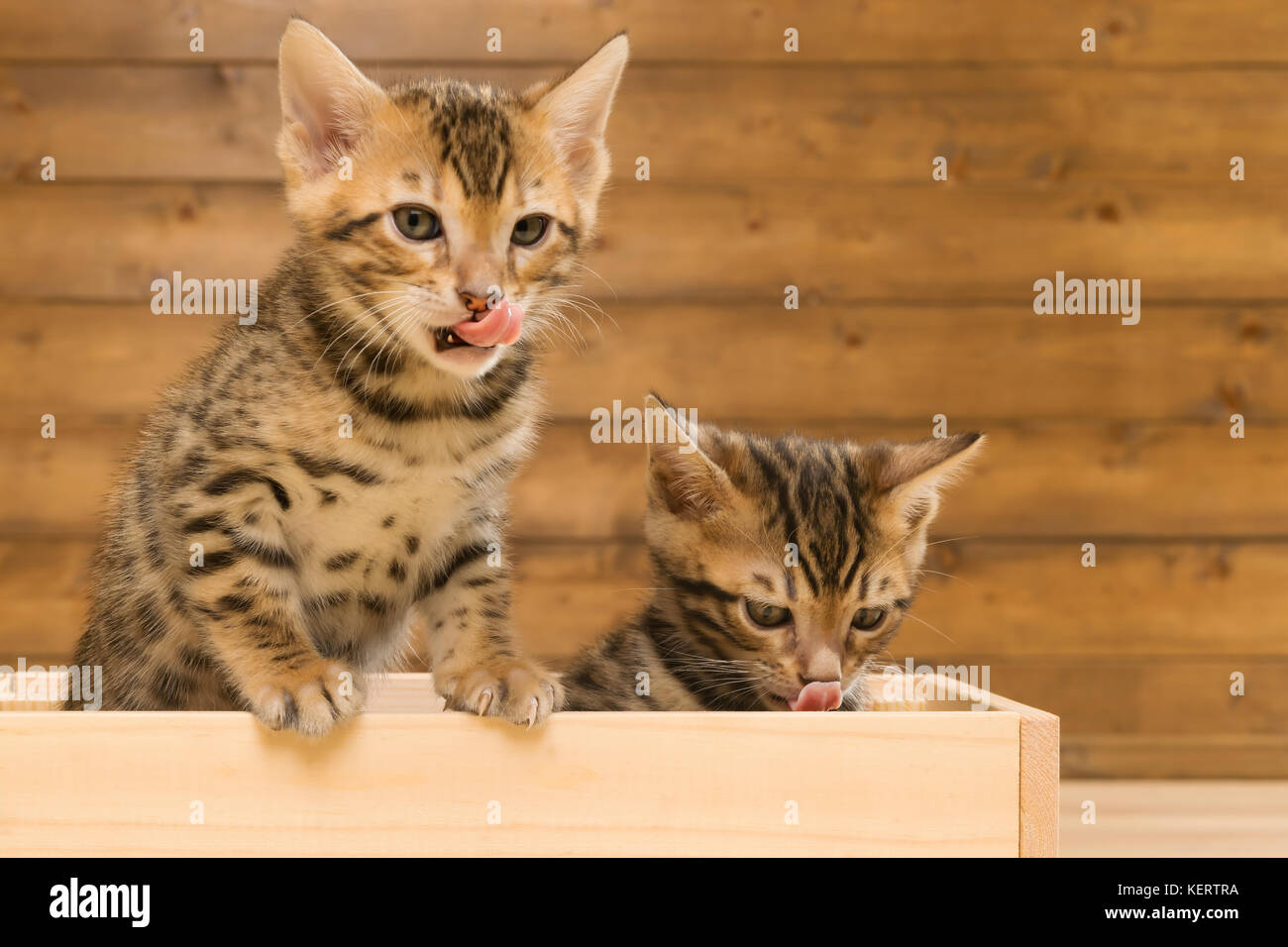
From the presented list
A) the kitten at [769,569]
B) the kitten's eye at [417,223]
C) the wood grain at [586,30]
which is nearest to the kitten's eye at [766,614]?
the kitten at [769,569]

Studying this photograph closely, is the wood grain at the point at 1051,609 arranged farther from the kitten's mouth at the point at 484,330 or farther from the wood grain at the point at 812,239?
the kitten's mouth at the point at 484,330

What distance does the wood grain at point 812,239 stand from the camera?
211cm

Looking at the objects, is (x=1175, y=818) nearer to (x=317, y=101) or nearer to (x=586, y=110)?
(x=586, y=110)

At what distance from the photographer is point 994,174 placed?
2.16m

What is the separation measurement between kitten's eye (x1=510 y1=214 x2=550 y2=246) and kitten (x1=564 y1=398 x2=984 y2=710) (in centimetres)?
19

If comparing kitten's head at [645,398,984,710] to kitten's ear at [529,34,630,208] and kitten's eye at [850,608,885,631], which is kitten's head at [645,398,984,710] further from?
kitten's ear at [529,34,630,208]

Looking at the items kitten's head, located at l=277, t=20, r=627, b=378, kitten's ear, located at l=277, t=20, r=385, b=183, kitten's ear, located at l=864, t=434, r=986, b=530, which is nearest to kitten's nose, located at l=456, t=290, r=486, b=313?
kitten's head, located at l=277, t=20, r=627, b=378

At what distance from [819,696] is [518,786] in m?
0.27

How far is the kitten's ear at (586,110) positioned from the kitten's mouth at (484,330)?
0.25m

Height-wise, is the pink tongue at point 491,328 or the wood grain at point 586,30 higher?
the wood grain at point 586,30

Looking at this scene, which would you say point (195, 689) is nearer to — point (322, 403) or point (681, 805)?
point (322, 403)

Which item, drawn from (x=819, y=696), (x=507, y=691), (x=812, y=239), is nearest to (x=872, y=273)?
(x=812, y=239)

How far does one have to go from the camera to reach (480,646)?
1.06 m
